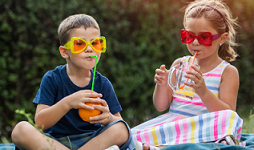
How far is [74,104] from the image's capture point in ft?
6.28

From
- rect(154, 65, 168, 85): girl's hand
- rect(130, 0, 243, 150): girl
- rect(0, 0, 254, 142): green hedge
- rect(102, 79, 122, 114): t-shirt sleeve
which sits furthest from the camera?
rect(0, 0, 254, 142): green hedge

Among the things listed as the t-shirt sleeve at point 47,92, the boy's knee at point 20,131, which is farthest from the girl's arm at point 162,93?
the boy's knee at point 20,131

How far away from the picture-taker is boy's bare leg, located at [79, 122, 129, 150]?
6.60 ft

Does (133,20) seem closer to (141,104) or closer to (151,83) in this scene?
(151,83)

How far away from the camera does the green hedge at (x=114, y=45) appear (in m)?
3.63

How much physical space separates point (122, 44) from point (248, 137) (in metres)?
2.37

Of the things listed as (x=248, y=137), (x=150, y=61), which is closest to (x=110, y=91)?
(x=248, y=137)

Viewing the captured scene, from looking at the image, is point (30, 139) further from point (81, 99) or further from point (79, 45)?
point (79, 45)

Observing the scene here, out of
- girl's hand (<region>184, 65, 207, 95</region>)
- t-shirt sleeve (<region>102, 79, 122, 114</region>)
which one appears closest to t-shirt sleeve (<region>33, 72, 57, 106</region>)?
t-shirt sleeve (<region>102, 79, 122, 114</region>)

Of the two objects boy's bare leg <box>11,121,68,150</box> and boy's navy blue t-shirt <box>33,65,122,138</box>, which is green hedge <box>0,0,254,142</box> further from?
boy's bare leg <box>11,121,68,150</box>

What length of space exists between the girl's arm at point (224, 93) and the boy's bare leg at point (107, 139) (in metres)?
0.77

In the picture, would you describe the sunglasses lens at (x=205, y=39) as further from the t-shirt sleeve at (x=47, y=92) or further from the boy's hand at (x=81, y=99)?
the t-shirt sleeve at (x=47, y=92)

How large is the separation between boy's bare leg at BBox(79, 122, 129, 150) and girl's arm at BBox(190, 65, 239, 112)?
2.52ft

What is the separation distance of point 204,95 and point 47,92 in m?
1.33
